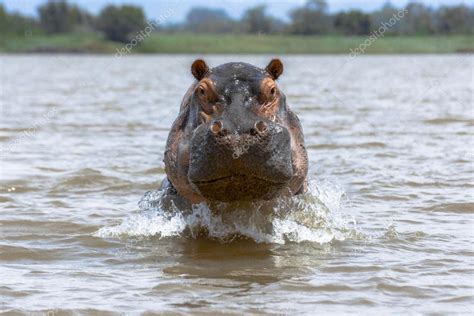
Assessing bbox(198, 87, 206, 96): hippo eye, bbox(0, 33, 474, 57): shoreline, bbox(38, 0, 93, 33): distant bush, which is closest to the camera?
bbox(198, 87, 206, 96): hippo eye

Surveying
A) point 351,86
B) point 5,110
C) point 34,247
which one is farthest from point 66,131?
point 351,86


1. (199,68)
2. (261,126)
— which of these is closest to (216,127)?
(261,126)

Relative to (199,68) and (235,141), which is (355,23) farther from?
(235,141)

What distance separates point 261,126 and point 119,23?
86683 millimetres

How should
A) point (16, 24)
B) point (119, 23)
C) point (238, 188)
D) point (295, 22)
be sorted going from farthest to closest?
point (16, 24) → point (119, 23) → point (295, 22) → point (238, 188)

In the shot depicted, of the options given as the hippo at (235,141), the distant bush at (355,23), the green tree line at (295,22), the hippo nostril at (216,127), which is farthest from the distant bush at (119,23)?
the hippo nostril at (216,127)

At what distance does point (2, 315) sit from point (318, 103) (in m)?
16.7

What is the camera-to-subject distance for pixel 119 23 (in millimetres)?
91062

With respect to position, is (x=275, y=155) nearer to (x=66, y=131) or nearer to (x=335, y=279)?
(x=335, y=279)

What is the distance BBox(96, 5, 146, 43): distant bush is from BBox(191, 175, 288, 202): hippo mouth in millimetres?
84059

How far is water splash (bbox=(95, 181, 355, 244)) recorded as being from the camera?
7.01 metres

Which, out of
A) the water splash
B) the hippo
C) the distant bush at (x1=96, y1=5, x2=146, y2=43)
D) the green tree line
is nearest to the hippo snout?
the hippo

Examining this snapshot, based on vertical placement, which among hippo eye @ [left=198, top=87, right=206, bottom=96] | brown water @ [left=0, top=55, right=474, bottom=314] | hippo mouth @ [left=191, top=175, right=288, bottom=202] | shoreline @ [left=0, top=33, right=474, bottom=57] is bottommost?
shoreline @ [left=0, top=33, right=474, bottom=57]

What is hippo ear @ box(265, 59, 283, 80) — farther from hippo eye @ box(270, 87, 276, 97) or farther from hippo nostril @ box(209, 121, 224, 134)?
hippo nostril @ box(209, 121, 224, 134)
